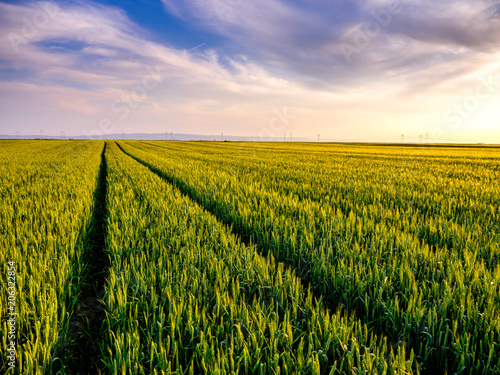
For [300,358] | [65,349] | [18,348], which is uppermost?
[300,358]

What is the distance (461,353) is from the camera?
5.58 ft

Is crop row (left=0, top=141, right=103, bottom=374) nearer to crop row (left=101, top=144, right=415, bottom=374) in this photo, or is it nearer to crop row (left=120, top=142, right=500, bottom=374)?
crop row (left=101, top=144, right=415, bottom=374)

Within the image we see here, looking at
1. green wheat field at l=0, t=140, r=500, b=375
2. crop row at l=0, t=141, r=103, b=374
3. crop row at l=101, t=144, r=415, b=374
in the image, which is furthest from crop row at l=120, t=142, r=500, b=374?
crop row at l=0, t=141, r=103, b=374

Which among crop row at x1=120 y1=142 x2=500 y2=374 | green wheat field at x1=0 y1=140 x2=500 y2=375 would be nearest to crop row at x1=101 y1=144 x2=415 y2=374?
green wheat field at x1=0 y1=140 x2=500 y2=375

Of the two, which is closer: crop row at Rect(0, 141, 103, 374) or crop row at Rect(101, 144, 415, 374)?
crop row at Rect(101, 144, 415, 374)

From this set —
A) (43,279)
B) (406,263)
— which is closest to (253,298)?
(406,263)

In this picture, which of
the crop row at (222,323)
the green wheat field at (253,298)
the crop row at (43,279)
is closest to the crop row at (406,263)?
the green wheat field at (253,298)

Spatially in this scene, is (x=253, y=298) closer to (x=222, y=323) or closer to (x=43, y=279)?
(x=222, y=323)

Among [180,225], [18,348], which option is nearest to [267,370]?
[18,348]

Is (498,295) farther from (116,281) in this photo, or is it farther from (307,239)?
(116,281)

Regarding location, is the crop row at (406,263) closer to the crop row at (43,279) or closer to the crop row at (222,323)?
the crop row at (222,323)

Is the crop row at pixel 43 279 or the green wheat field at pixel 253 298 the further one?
the crop row at pixel 43 279

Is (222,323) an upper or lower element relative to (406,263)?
lower

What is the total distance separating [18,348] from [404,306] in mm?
2934
